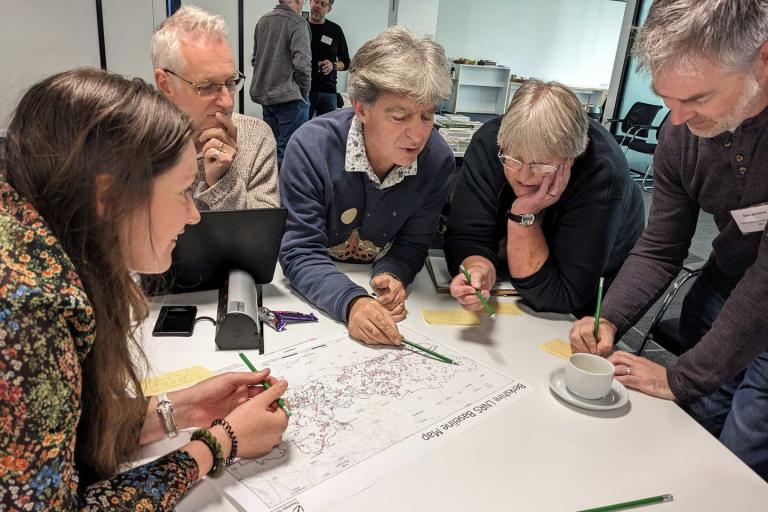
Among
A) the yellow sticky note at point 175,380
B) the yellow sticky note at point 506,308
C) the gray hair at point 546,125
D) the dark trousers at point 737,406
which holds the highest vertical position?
the gray hair at point 546,125

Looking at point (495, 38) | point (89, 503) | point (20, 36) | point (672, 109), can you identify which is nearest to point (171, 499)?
point (89, 503)

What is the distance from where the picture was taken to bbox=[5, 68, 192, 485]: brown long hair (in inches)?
25.3

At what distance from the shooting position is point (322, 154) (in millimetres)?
1533

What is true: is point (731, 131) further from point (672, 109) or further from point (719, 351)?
point (719, 351)

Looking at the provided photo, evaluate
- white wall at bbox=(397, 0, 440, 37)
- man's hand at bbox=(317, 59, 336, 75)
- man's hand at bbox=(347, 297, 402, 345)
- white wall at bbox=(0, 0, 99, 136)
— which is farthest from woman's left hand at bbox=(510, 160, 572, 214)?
white wall at bbox=(397, 0, 440, 37)

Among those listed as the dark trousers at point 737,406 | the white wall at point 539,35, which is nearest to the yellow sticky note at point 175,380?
the dark trousers at point 737,406

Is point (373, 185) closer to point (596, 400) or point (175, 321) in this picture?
point (175, 321)

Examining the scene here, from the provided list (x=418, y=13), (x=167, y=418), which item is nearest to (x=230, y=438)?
(x=167, y=418)

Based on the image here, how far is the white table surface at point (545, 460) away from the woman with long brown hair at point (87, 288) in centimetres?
11

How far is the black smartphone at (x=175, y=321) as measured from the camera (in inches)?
47.3

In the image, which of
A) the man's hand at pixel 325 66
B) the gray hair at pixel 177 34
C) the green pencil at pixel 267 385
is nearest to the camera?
the green pencil at pixel 267 385

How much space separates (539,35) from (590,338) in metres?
8.33

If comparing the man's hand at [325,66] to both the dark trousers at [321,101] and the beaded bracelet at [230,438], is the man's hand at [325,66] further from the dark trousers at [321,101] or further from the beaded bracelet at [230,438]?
the beaded bracelet at [230,438]

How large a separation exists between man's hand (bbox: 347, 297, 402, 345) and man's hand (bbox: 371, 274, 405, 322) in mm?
86
